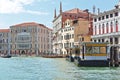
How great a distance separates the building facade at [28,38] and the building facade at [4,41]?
8.43 ft

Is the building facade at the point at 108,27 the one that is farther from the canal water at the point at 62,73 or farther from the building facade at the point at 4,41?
the building facade at the point at 4,41

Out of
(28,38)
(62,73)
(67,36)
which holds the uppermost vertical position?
(28,38)

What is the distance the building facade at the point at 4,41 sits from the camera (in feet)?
357

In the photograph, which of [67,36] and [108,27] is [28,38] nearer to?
[67,36]

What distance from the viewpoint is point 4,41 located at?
10975 centimetres

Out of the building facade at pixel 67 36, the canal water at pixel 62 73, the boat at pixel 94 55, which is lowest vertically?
the canal water at pixel 62 73

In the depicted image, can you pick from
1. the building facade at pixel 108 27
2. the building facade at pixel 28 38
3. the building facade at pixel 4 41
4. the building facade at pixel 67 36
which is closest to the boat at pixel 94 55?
the building facade at pixel 108 27

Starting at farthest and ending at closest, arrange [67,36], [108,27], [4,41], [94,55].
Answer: [4,41], [67,36], [108,27], [94,55]

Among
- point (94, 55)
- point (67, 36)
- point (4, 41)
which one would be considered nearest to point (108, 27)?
point (94, 55)

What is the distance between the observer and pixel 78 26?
217 feet

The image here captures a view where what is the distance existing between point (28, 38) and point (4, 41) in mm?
11231

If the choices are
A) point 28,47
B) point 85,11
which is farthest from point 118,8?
point 28,47

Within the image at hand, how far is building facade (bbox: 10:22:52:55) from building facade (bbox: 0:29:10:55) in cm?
257

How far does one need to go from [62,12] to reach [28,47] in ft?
84.4
